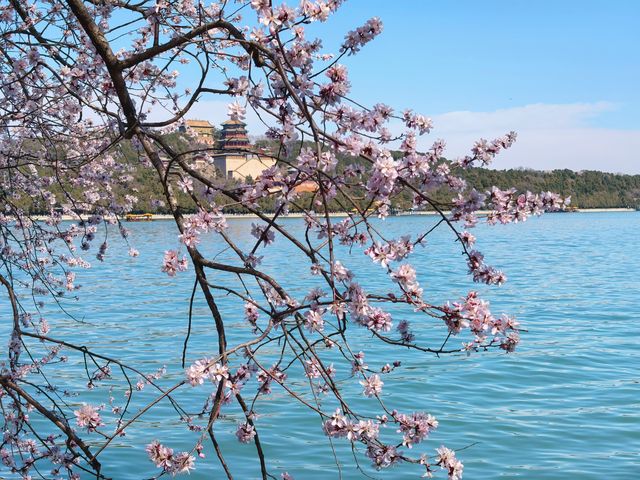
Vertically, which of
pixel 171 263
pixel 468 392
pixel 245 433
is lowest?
pixel 468 392

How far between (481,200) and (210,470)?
19.5 ft

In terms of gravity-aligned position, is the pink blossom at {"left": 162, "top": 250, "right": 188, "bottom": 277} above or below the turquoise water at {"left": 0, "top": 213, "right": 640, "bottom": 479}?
above

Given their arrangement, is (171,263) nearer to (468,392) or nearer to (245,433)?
(245,433)

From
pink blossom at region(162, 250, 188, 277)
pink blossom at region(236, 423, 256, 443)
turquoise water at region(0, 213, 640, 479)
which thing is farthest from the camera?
turquoise water at region(0, 213, 640, 479)

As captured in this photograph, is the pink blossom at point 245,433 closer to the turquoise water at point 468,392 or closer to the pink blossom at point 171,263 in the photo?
the pink blossom at point 171,263

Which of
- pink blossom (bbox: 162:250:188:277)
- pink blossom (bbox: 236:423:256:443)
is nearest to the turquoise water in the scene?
pink blossom (bbox: 236:423:256:443)

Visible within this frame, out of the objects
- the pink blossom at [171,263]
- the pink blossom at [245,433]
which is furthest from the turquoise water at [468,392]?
the pink blossom at [171,263]

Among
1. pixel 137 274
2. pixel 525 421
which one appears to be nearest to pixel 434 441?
pixel 525 421

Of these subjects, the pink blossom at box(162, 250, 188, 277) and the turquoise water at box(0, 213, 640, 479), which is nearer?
the pink blossom at box(162, 250, 188, 277)

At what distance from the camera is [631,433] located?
1003cm

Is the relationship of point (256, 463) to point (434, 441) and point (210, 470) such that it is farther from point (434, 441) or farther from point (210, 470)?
point (434, 441)

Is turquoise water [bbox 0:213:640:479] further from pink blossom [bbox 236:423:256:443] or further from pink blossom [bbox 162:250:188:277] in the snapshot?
pink blossom [bbox 162:250:188:277]

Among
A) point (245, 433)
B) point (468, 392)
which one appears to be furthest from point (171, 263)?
point (468, 392)

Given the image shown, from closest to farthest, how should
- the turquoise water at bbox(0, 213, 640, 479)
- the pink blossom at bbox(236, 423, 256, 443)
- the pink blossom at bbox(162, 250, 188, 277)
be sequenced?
the pink blossom at bbox(162, 250, 188, 277) → the pink blossom at bbox(236, 423, 256, 443) → the turquoise water at bbox(0, 213, 640, 479)
